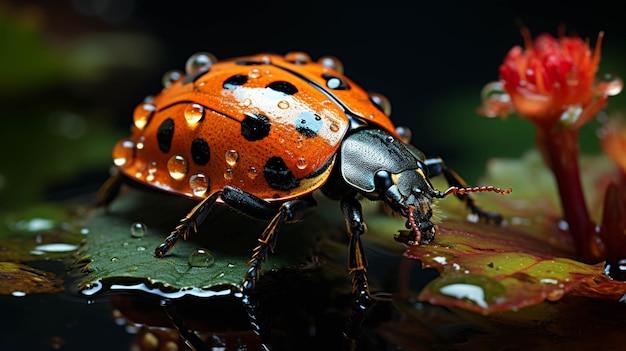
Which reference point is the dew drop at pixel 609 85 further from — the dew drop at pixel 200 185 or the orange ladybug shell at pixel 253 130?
the dew drop at pixel 200 185

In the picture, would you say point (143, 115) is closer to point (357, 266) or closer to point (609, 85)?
point (357, 266)

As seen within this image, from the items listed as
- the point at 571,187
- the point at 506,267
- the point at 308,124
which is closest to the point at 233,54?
the point at 308,124

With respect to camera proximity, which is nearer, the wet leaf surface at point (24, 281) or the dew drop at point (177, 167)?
the wet leaf surface at point (24, 281)

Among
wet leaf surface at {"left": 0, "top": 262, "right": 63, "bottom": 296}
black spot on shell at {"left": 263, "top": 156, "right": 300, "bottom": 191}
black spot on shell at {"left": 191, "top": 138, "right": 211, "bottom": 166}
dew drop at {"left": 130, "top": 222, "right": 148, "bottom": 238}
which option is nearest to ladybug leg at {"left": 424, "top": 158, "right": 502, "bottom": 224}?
black spot on shell at {"left": 263, "top": 156, "right": 300, "bottom": 191}

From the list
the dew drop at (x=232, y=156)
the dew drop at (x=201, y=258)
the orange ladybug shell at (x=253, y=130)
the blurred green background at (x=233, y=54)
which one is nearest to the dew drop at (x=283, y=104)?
the orange ladybug shell at (x=253, y=130)

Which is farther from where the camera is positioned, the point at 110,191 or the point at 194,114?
the point at 110,191

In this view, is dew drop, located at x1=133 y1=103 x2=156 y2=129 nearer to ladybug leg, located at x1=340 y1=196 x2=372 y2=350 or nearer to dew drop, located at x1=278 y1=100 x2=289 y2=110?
dew drop, located at x1=278 y1=100 x2=289 y2=110
